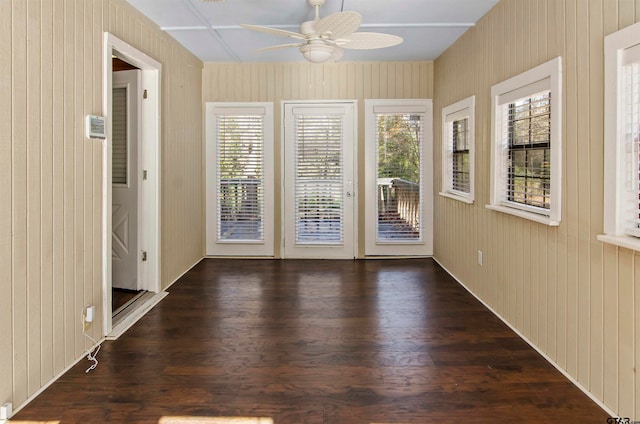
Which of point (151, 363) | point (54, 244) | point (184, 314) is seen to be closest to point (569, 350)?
point (151, 363)

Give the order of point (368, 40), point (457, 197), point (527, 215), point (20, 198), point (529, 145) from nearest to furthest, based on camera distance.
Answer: point (20, 198), point (527, 215), point (529, 145), point (368, 40), point (457, 197)

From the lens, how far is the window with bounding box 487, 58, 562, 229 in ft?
8.84

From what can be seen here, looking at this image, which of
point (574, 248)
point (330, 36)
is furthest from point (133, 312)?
point (574, 248)

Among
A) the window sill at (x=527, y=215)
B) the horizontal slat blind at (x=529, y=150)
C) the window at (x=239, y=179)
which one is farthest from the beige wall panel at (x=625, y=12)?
the window at (x=239, y=179)

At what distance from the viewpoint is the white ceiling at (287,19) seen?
3.72 meters

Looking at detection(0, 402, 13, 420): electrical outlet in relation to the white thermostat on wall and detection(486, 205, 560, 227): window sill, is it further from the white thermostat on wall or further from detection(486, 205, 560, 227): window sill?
detection(486, 205, 560, 227): window sill

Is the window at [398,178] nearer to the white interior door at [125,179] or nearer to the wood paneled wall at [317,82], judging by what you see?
the wood paneled wall at [317,82]

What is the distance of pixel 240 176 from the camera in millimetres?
6000

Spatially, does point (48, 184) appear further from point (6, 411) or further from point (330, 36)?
point (330, 36)

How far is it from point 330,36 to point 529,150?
1713mm

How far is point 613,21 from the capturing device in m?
2.15

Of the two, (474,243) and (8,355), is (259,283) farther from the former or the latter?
(8,355)

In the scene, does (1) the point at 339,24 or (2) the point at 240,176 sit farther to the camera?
(2) the point at 240,176

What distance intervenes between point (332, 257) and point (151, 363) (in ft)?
11.6
